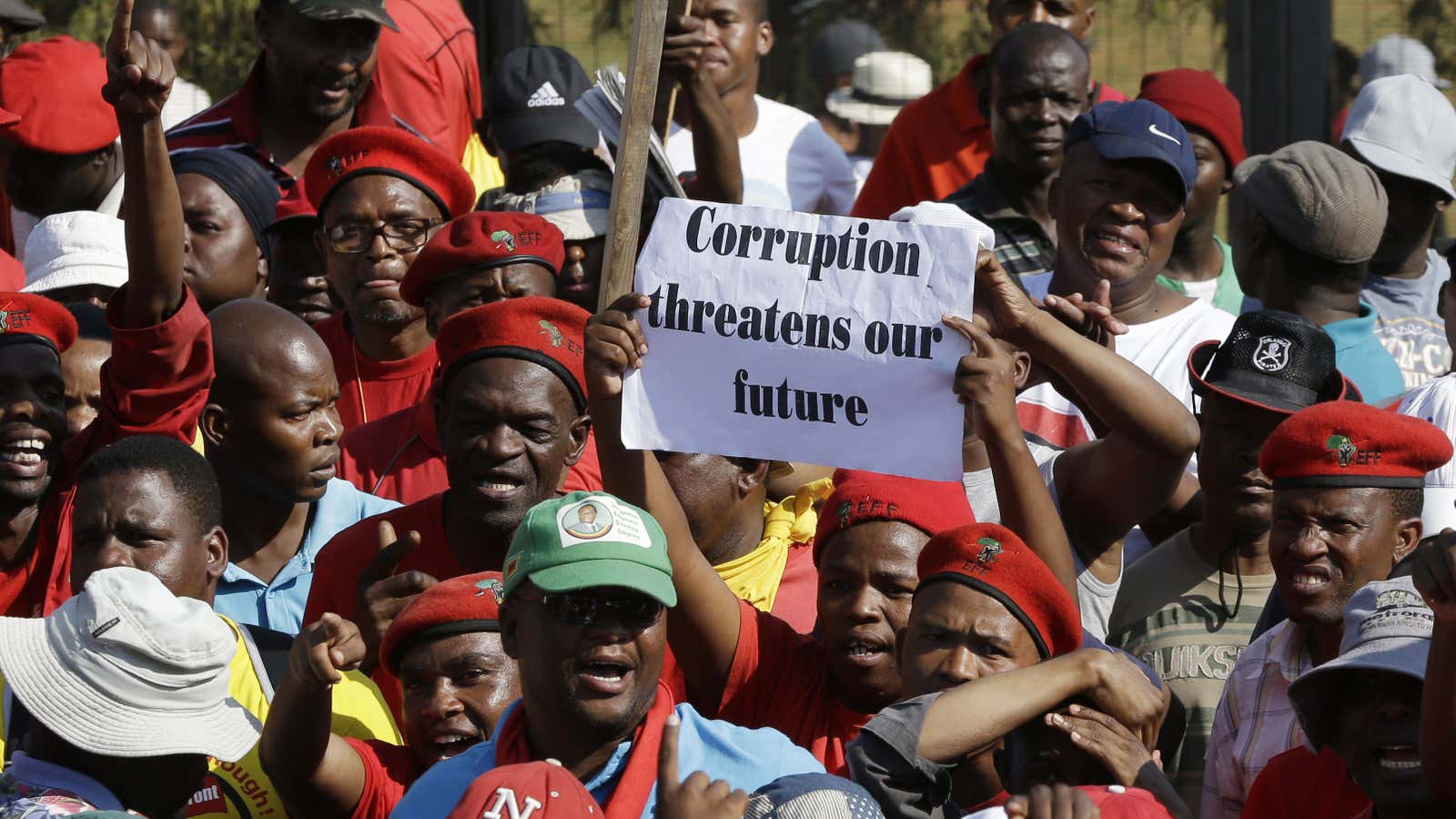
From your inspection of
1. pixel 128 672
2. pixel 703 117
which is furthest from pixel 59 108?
pixel 128 672

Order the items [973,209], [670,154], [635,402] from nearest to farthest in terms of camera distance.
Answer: [635,402] < [973,209] < [670,154]

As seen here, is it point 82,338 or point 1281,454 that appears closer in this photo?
point 1281,454

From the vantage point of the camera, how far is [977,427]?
16.7ft

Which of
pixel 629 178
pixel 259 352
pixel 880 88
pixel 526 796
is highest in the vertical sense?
pixel 629 178

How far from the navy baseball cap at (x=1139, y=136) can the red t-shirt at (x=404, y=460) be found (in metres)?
1.82

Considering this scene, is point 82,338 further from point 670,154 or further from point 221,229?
point 670,154

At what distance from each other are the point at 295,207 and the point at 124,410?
2025 mm

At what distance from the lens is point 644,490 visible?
5027 millimetres

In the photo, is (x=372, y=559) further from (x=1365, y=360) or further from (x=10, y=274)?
(x=1365, y=360)

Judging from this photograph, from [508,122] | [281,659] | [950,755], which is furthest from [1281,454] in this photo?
[508,122]

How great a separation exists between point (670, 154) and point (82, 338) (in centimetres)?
287

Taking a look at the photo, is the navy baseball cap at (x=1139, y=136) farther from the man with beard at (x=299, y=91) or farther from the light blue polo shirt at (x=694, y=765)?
the light blue polo shirt at (x=694, y=765)

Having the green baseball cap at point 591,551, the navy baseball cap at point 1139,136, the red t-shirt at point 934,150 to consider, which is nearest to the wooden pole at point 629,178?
the green baseball cap at point 591,551

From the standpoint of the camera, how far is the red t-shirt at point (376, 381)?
695 cm
